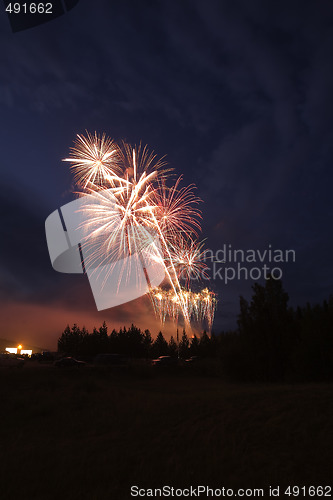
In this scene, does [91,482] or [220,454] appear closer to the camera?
[91,482]

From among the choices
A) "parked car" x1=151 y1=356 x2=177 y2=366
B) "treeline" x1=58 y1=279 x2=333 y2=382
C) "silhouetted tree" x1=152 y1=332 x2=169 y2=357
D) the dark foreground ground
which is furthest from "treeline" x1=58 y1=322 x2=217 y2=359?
the dark foreground ground

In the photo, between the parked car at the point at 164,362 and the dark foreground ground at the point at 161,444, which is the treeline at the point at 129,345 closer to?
the parked car at the point at 164,362

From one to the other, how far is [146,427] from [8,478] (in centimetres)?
592

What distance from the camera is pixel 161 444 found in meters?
12.1

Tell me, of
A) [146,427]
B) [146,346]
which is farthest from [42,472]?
[146,346]

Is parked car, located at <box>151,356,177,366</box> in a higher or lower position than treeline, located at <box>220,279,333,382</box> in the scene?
lower

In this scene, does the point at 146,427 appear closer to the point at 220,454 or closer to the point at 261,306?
the point at 220,454

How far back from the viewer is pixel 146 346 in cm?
10450

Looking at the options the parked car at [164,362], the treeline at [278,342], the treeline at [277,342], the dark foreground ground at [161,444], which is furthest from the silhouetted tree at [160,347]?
the dark foreground ground at [161,444]

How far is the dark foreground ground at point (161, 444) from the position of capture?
30.5 ft

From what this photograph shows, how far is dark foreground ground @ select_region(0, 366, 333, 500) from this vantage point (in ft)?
30.5

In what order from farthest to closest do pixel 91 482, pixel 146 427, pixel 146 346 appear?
pixel 146 346, pixel 146 427, pixel 91 482

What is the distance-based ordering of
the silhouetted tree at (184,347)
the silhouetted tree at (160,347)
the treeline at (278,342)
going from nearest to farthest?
the treeline at (278,342), the silhouetted tree at (184,347), the silhouetted tree at (160,347)

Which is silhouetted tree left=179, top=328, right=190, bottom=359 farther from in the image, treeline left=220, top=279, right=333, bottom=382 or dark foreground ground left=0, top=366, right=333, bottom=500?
dark foreground ground left=0, top=366, right=333, bottom=500
